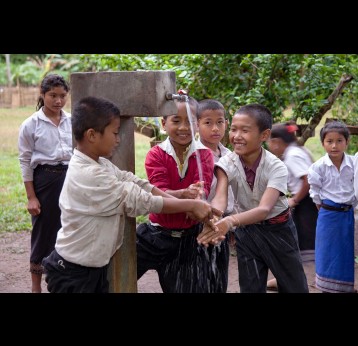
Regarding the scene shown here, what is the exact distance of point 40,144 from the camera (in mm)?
4590

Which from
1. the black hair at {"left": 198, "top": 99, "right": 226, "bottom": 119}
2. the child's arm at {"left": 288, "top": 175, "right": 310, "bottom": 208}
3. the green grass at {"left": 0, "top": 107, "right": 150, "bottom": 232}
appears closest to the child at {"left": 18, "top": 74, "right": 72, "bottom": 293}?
the black hair at {"left": 198, "top": 99, "right": 226, "bottom": 119}

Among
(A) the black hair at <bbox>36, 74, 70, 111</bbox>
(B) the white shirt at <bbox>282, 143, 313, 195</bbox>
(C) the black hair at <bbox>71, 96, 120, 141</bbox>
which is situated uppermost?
(A) the black hair at <bbox>36, 74, 70, 111</bbox>

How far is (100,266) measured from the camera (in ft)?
9.66

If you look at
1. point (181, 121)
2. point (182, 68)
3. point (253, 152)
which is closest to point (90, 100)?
point (181, 121)

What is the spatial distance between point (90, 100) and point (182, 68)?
10.7 feet

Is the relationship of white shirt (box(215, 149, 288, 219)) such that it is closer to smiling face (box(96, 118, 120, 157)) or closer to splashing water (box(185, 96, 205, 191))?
splashing water (box(185, 96, 205, 191))

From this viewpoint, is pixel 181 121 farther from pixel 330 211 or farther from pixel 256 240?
pixel 330 211

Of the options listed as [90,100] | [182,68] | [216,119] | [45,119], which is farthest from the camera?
[182,68]

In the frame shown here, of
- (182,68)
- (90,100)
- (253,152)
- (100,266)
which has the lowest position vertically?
(100,266)

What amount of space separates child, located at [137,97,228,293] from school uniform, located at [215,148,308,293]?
7.1 inches

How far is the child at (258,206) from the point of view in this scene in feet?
11.3

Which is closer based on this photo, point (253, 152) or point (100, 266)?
point (100, 266)

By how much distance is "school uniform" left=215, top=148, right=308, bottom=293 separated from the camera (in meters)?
3.46

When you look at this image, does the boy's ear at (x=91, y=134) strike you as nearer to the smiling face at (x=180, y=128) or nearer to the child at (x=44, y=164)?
the smiling face at (x=180, y=128)
